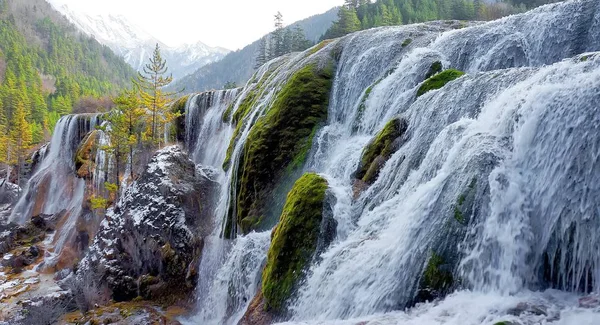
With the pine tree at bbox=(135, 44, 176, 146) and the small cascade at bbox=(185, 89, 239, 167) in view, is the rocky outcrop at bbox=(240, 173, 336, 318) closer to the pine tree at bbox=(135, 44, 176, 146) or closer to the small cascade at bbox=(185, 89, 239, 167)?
the small cascade at bbox=(185, 89, 239, 167)

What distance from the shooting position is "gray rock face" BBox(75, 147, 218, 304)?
17172 mm

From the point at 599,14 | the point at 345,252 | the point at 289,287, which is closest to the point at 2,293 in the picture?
the point at 289,287

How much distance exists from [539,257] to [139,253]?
641 inches

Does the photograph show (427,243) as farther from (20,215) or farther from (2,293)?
(20,215)

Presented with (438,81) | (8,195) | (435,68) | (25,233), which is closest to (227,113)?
(435,68)

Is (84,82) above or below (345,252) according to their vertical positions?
above

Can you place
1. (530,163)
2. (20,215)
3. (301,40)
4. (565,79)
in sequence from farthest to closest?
(301,40) < (20,215) < (565,79) < (530,163)

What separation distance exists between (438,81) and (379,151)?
2987 millimetres

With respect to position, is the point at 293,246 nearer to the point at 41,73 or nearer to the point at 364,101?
the point at 364,101

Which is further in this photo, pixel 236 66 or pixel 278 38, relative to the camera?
pixel 236 66

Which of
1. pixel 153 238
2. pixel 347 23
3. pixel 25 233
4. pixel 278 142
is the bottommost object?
pixel 25 233

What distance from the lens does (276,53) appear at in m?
63.5

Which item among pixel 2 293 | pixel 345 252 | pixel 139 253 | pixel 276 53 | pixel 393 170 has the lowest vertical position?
pixel 2 293

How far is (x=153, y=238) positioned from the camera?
17.7 m
